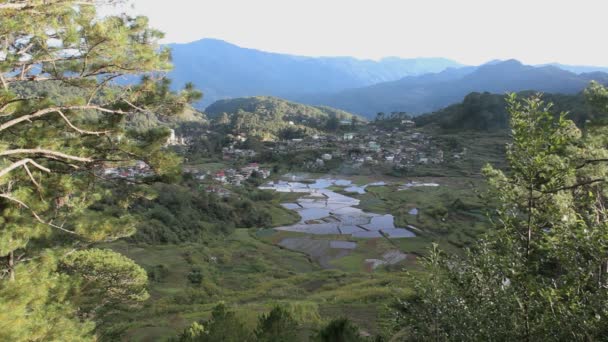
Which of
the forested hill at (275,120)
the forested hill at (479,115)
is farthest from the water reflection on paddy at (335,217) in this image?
the forested hill at (479,115)

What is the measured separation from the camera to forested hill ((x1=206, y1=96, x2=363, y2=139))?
116 m

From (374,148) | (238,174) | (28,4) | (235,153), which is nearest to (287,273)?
(28,4)

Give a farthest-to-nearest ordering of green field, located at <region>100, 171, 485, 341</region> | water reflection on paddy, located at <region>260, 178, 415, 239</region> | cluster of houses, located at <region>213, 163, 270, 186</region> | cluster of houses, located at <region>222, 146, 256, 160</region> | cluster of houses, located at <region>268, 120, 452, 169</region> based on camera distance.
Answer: cluster of houses, located at <region>222, 146, 256, 160</region>
cluster of houses, located at <region>268, 120, 452, 169</region>
cluster of houses, located at <region>213, 163, 270, 186</region>
water reflection on paddy, located at <region>260, 178, 415, 239</region>
green field, located at <region>100, 171, 485, 341</region>

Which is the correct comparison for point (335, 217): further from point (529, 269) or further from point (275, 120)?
point (275, 120)

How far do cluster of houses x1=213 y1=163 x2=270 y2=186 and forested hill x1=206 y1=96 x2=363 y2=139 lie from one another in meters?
33.6

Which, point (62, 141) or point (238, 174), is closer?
point (62, 141)

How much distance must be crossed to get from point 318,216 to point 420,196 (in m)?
16.8

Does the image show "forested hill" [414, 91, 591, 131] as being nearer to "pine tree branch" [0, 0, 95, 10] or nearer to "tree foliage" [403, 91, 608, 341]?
"tree foliage" [403, 91, 608, 341]

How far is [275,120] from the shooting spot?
134 m

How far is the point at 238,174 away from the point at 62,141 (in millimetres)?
64870

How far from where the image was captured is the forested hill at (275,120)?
11638 cm

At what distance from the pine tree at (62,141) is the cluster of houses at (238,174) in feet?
178

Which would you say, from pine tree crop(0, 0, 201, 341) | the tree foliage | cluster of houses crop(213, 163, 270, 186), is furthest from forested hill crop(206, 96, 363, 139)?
the tree foliage

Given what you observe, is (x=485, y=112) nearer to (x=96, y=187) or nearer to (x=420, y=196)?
(x=420, y=196)
